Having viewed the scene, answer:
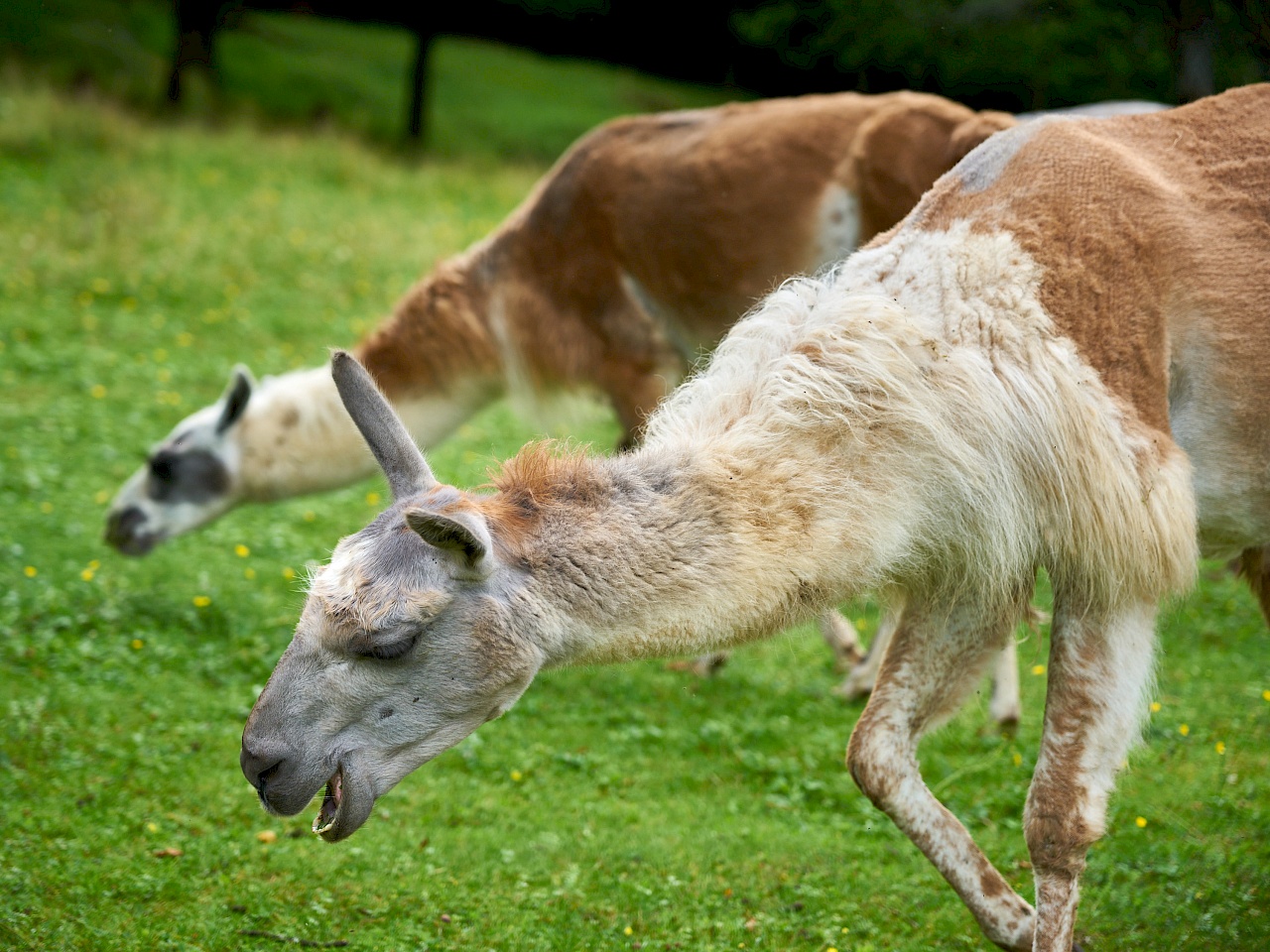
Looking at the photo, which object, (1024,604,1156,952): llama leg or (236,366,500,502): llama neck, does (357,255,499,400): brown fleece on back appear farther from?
(1024,604,1156,952): llama leg

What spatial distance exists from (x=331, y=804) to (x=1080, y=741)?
1947mm

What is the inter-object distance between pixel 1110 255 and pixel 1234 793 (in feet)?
8.54

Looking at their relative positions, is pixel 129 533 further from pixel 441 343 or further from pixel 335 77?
pixel 335 77

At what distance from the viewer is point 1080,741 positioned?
3.34 m

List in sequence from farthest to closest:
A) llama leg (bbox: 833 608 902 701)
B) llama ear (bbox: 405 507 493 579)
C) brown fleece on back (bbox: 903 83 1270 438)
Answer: llama leg (bbox: 833 608 902 701)
brown fleece on back (bbox: 903 83 1270 438)
llama ear (bbox: 405 507 493 579)

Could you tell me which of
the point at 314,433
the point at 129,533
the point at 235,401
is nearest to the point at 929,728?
the point at 314,433

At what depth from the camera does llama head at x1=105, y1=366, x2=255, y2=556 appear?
6.57 metres

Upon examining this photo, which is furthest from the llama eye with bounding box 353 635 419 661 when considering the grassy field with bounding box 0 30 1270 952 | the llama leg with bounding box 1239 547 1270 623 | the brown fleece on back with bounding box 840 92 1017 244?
the brown fleece on back with bounding box 840 92 1017 244

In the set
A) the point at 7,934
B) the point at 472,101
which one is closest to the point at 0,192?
the point at 7,934

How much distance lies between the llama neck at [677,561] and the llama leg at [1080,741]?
701 millimetres

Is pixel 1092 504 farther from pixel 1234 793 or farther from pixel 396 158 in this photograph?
pixel 396 158

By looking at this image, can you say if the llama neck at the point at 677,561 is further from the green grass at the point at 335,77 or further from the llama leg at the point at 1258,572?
→ the green grass at the point at 335,77

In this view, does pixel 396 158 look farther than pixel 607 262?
Yes

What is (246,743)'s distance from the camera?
9.90 ft
